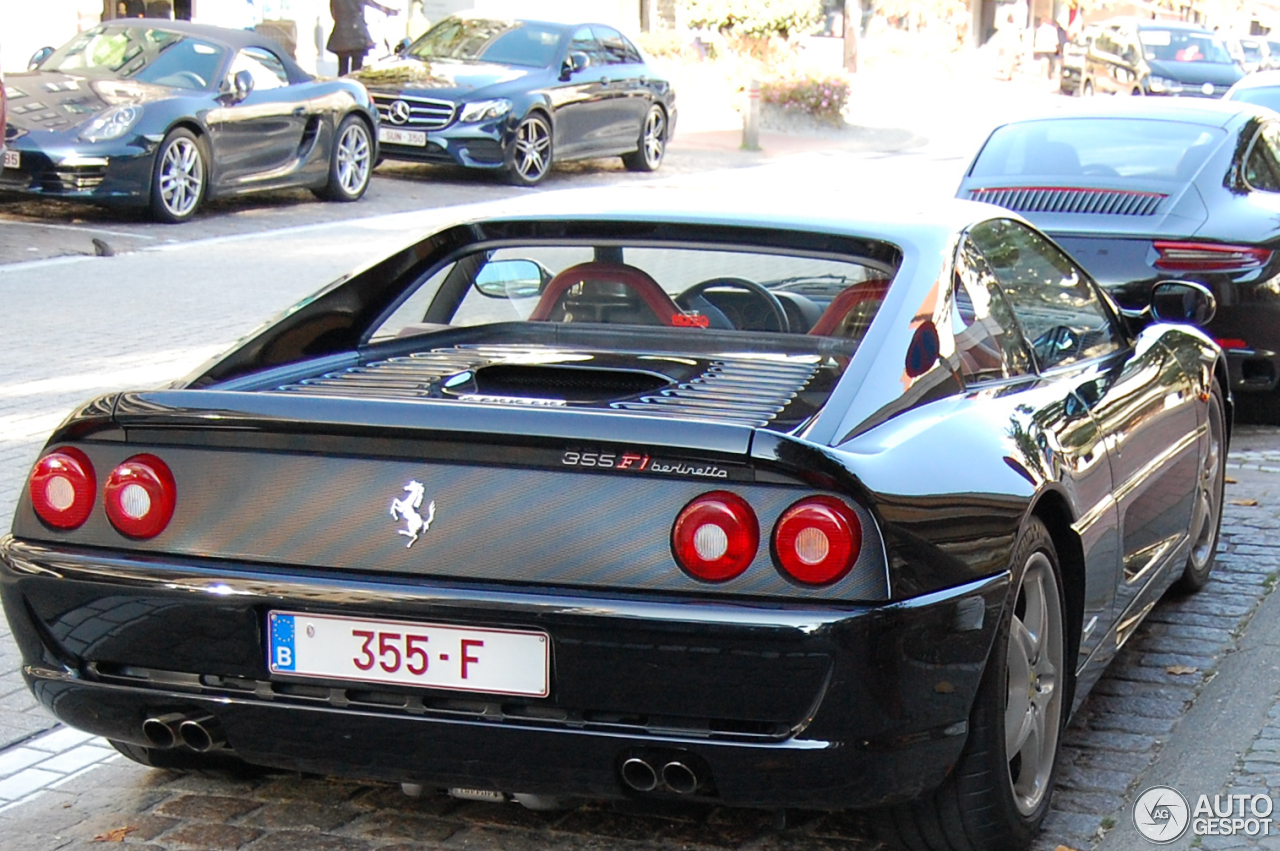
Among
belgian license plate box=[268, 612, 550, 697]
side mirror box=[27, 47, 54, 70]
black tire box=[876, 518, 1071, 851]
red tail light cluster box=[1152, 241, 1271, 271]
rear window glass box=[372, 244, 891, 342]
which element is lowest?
black tire box=[876, 518, 1071, 851]

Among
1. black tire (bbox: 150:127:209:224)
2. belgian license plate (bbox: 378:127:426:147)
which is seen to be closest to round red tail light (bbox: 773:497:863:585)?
→ black tire (bbox: 150:127:209:224)

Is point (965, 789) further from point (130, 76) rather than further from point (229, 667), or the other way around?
point (130, 76)

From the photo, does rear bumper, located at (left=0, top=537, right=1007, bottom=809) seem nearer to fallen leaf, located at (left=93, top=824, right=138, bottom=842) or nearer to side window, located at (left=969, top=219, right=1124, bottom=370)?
fallen leaf, located at (left=93, top=824, right=138, bottom=842)

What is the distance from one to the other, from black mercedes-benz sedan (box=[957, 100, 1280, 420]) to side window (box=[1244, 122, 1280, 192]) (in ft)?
0.04

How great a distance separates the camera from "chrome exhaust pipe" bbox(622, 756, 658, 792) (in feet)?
10.5

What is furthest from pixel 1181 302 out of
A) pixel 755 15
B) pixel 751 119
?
pixel 755 15

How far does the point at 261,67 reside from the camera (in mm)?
15906

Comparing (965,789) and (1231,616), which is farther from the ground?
(965,789)

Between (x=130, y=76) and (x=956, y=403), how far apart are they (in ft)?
41.2

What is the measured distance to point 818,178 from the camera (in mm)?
22484

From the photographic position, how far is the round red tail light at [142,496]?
3.41 meters

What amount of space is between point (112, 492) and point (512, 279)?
4.25 ft

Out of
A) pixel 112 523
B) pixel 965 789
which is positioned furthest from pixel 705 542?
pixel 112 523

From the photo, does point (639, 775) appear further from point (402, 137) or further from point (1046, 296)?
point (402, 137)
